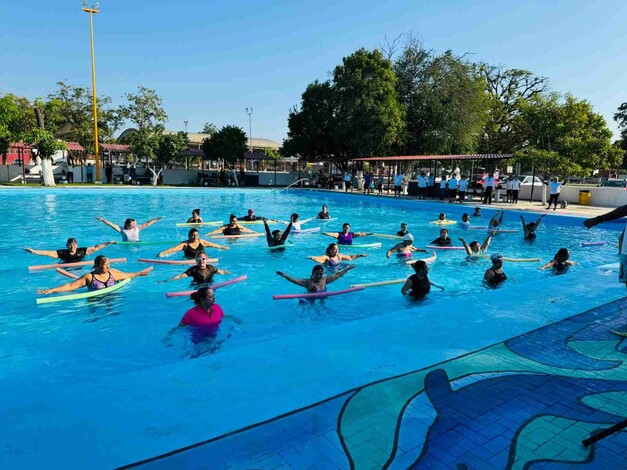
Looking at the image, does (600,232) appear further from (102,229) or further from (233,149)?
(233,149)

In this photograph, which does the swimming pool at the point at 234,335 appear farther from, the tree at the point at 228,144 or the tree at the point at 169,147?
the tree at the point at 228,144

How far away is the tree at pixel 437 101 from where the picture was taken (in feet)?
117

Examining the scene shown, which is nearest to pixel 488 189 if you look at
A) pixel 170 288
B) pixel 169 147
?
pixel 170 288

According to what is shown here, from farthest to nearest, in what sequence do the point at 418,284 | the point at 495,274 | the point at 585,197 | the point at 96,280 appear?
the point at 585,197 → the point at 495,274 → the point at 418,284 → the point at 96,280

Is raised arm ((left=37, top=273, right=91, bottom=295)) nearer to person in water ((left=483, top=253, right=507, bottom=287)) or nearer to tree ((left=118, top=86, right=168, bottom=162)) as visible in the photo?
person in water ((left=483, top=253, right=507, bottom=287))

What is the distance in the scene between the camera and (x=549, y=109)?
2230cm

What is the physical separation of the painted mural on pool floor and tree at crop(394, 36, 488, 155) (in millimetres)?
32809

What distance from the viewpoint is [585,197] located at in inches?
951

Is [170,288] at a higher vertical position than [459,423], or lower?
lower

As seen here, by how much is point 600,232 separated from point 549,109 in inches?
293

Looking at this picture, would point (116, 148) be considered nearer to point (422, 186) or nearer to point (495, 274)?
point (422, 186)

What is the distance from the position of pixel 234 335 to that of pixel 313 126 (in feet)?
109

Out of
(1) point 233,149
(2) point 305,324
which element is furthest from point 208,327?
(1) point 233,149

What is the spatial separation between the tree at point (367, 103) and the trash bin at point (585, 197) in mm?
13595
